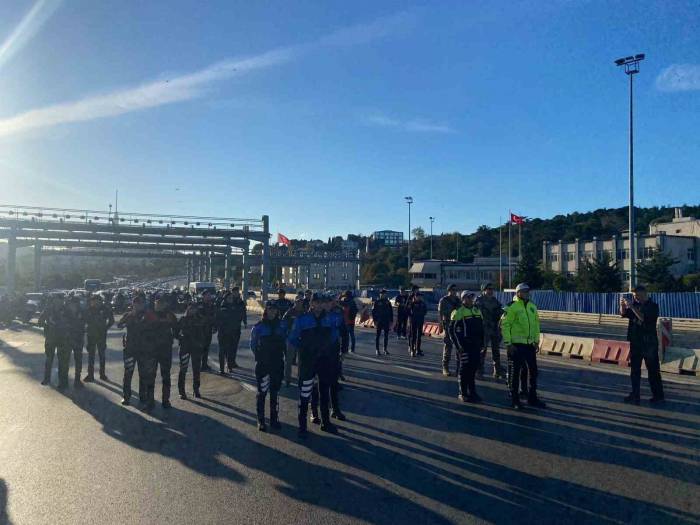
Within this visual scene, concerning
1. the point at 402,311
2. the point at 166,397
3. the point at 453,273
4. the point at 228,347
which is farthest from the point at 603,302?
the point at 453,273

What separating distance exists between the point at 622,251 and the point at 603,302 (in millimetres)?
42688

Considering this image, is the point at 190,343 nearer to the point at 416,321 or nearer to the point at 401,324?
the point at 416,321

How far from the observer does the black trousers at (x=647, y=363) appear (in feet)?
32.4

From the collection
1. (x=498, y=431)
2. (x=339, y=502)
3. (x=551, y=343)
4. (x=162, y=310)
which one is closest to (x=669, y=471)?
(x=498, y=431)

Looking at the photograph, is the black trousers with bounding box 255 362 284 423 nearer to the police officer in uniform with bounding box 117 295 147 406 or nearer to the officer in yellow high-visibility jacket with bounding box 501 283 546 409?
the police officer in uniform with bounding box 117 295 147 406

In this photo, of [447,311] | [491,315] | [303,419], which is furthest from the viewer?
[447,311]

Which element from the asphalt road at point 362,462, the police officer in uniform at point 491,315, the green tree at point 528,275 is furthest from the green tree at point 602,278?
the asphalt road at point 362,462

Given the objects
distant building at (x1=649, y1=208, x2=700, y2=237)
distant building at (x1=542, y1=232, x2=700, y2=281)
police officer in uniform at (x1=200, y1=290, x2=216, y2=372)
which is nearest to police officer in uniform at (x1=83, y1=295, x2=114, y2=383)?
police officer in uniform at (x1=200, y1=290, x2=216, y2=372)

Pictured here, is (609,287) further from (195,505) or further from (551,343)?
(195,505)

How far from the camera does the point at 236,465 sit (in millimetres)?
6672

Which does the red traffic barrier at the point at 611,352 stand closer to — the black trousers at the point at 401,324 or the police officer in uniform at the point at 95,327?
the black trousers at the point at 401,324

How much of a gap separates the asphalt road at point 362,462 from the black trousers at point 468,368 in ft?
1.07

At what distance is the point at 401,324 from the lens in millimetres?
21703

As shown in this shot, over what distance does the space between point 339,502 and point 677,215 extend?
295 ft
